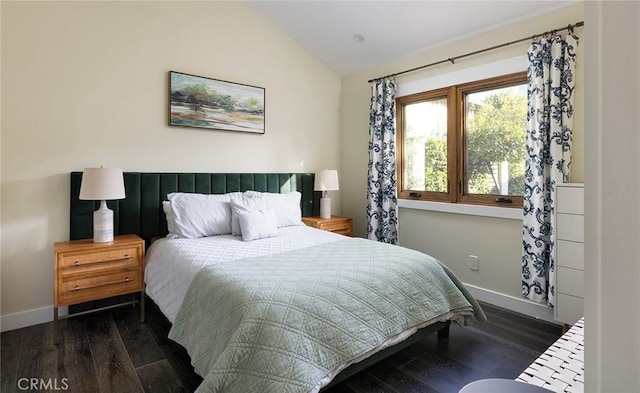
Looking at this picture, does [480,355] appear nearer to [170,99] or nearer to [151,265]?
[151,265]

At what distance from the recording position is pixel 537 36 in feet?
9.15

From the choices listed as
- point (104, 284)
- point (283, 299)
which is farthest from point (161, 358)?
point (283, 299)

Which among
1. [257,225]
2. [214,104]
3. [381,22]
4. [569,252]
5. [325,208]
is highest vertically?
[381,22]

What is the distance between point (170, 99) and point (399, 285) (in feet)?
8.96

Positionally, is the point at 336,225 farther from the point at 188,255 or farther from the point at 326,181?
the point at 188,255

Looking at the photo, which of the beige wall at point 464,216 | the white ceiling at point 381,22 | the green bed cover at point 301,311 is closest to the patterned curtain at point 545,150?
the beige wall at point 464,216

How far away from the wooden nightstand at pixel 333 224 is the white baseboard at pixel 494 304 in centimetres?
162

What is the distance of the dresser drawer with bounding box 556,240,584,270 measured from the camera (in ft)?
7.84

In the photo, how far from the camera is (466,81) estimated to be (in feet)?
10.9

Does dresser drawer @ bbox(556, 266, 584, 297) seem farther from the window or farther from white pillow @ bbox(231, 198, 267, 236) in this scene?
white pillow @ bbox(231, 198, 267, 236)

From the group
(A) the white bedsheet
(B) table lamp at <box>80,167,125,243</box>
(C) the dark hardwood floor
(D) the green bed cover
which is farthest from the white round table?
(B) table lamp at <box>80,167,125,243</box>

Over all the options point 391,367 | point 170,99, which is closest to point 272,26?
point 170,99

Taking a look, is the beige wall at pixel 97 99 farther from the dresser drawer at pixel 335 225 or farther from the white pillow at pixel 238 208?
the dresser drawer at pixel 335 225

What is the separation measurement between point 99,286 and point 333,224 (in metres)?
2.36
